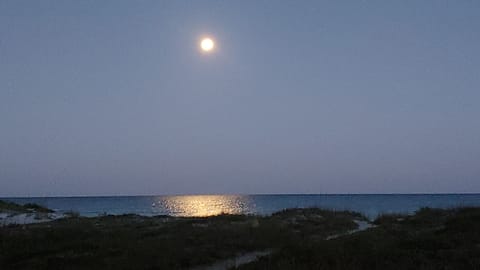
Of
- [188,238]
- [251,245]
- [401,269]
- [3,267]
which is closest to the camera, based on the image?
[401,269]

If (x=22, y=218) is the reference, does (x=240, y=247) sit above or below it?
below

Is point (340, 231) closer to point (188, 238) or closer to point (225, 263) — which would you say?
point (188, 238)

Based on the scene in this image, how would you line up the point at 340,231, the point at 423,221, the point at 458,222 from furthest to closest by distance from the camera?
the point at 423,221 → the point at 340,231 → the point at 458,222

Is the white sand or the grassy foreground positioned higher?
the white sand

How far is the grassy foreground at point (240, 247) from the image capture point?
61.5ft

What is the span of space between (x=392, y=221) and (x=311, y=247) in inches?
708

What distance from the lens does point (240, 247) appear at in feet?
78.6

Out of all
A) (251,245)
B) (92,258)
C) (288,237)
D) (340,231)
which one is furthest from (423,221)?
(92,258)

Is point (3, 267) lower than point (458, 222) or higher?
lower

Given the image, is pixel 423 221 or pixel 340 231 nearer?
pixel 340 231

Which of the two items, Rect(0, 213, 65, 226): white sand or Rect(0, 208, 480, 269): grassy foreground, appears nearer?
Rect(0, 208, 480, 269): grassy foreground

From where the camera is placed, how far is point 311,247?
21047 millimetres

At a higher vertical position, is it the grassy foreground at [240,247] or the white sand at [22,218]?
the white sand at [22,218]

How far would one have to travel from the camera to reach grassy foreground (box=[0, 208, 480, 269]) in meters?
18.8
